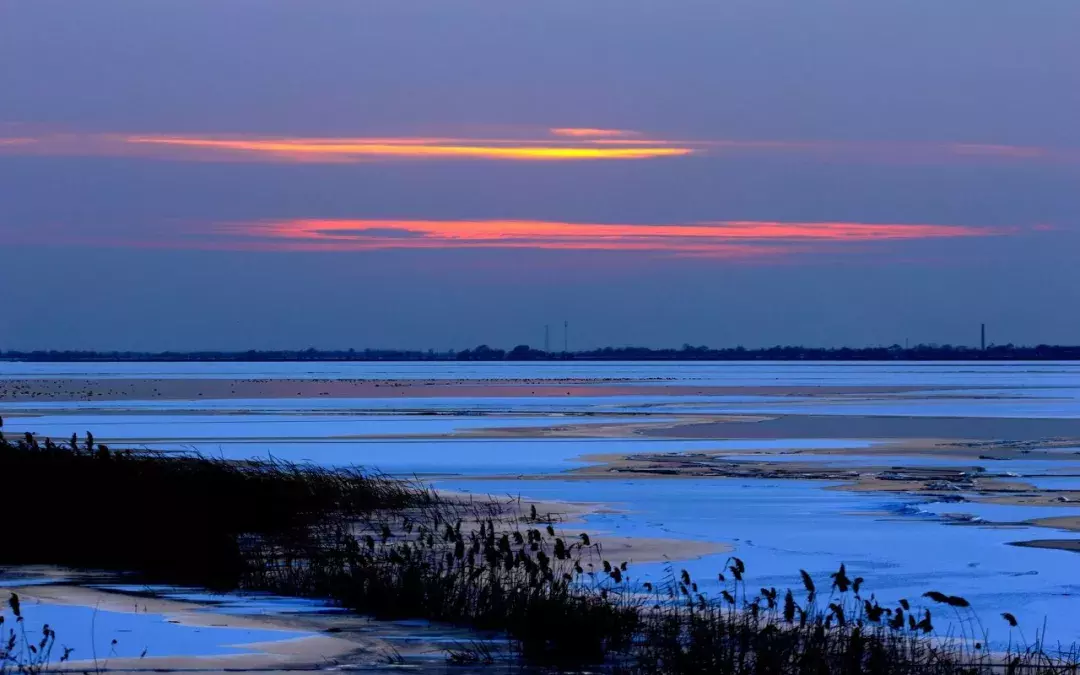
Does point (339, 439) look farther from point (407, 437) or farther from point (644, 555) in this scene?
point (644, 555)

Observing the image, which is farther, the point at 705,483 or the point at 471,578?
the point at 705,483

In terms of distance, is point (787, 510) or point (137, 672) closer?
point (137, 672)

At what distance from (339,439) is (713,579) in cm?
2828

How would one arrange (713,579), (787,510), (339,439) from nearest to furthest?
(713,579) → (787,510) → (339,439)

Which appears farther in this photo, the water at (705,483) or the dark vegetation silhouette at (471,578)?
the water at (705,483)

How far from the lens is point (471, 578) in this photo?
12.6 m

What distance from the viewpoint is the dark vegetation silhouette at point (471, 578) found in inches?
398

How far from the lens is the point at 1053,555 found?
1711 centimetres

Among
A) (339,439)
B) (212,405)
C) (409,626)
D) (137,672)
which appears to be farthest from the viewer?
(212,405)

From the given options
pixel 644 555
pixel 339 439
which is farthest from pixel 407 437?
pixel 644 555

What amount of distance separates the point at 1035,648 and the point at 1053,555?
19.7ft

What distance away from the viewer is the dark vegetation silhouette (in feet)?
33.2

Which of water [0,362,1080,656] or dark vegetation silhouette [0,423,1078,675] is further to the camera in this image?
water [0,362,1080,656]

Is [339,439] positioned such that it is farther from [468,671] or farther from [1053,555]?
[468,671]
